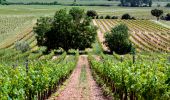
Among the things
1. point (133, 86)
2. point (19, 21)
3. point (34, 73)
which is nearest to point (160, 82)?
point (133, 86)

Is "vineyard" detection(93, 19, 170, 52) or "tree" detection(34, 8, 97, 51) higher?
"tree" detection(34, 8, 97, 51)

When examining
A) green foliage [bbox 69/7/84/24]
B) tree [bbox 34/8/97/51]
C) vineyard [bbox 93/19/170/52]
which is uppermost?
green foliage [bbox 69/7/84/24]

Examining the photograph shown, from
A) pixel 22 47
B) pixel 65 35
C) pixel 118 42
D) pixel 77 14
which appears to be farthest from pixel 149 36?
pixel 22 47

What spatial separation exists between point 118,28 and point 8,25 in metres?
53.0

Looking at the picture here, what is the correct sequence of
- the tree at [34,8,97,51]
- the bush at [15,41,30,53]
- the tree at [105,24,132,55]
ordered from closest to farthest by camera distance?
the bush at [15,41,30,53], the tree at [34,8,97,51], the tree at [105,24,132,55]

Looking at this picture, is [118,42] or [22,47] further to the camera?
[118,42]

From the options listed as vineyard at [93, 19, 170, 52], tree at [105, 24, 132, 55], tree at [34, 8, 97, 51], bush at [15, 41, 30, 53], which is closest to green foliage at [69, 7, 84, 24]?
tree at [34, 8, 97, 51]

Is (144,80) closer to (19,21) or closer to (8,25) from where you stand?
(8,25)

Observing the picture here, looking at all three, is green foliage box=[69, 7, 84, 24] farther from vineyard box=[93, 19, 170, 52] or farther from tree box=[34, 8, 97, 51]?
vineyard box=[93, 19, 170, 52]

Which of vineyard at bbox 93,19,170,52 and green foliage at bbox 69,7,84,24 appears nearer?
vineyard at bbox 93,19,170,52

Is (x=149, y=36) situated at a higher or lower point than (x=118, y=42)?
lower

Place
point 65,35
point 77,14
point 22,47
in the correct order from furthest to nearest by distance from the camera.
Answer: point 77,14 → point 65,35 → point 22,47

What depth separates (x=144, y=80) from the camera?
856 inches

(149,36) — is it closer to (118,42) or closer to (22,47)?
(118,42)
